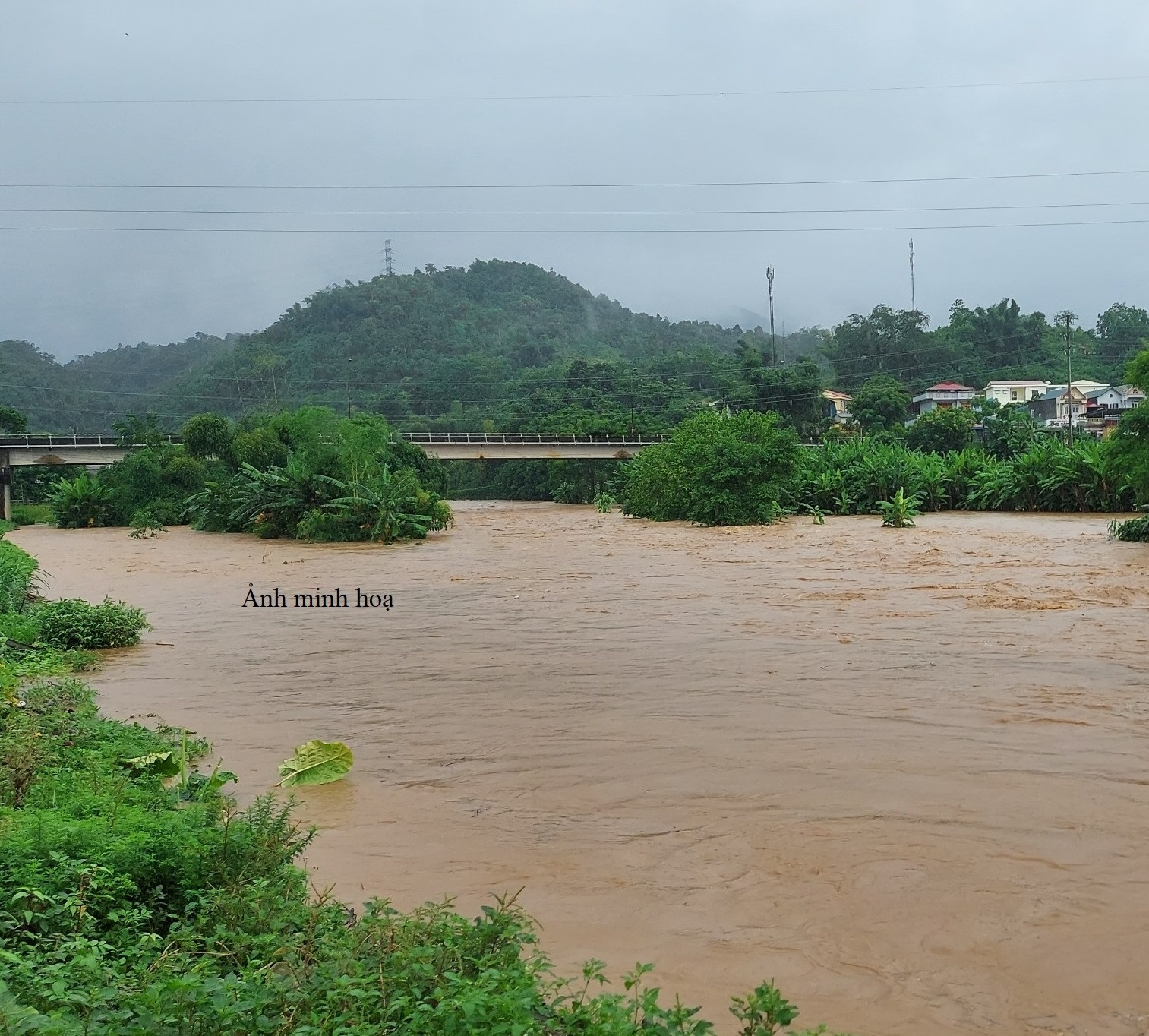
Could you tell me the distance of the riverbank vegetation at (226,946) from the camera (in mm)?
2895

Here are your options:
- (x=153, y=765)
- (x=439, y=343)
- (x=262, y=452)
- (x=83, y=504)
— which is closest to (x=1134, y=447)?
(x=153, y=765)

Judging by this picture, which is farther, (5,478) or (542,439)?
(542,439)

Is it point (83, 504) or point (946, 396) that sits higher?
point (946, 396)

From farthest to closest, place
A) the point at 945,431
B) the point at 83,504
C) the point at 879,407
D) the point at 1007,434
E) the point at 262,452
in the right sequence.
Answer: the point at 879,407
the point at 945,431
the point at 1007,434
the point at 83,504
the point at 262,452

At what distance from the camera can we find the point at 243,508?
29.1m

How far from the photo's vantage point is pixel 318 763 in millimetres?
A: 6148

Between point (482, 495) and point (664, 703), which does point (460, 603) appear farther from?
point (482, 495)

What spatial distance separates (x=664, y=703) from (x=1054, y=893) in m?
3.74

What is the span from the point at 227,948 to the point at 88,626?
7.82 m

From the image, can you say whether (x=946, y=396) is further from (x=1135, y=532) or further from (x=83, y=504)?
(x=83, y=504)

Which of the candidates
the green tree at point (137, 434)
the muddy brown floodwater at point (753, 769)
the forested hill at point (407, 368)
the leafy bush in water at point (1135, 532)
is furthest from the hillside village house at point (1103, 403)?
the muddy brown floodwater at point (753, 769)

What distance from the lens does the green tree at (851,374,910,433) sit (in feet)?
177

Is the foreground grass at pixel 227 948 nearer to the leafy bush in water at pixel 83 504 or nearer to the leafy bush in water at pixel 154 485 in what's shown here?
the leafy bush in water at pixel 154 485

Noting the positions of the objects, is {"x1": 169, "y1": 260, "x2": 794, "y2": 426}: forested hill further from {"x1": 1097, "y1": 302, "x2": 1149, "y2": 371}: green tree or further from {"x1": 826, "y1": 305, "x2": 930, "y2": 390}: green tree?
{"x1": 1097, "y1": 302, "x2": 1149, "y2": 371}: green tree
